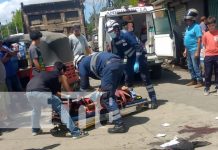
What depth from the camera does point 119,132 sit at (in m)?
7.31

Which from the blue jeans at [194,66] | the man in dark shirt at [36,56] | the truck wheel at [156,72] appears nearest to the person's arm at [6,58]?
the man in dark shirt at [36,56]

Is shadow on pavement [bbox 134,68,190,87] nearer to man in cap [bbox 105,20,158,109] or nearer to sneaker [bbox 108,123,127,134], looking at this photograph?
man in cap [bbox 105,20,158,109]

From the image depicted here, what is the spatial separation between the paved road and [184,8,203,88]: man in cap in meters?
1.24

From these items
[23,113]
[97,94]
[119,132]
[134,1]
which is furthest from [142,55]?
[134,1]

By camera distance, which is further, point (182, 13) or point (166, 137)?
point (182, 13)

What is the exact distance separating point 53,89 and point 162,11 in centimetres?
658

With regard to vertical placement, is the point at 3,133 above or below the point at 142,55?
below

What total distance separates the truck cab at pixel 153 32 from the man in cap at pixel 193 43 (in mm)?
1418

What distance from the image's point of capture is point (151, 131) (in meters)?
7.21

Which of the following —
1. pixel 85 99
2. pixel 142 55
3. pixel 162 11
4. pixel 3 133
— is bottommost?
pixel 3 133

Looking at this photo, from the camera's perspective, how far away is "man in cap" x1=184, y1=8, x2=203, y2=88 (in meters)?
10.4

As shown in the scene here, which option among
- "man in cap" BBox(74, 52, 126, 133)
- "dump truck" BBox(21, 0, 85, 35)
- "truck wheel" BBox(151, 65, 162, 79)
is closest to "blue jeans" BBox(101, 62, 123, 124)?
"man in cap" BBox(74, 52, 126, 133)

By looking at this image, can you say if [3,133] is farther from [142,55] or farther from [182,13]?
[182,13]

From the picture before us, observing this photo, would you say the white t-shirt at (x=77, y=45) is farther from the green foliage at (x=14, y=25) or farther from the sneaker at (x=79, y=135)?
the green foliage at (x=14, y=25)
